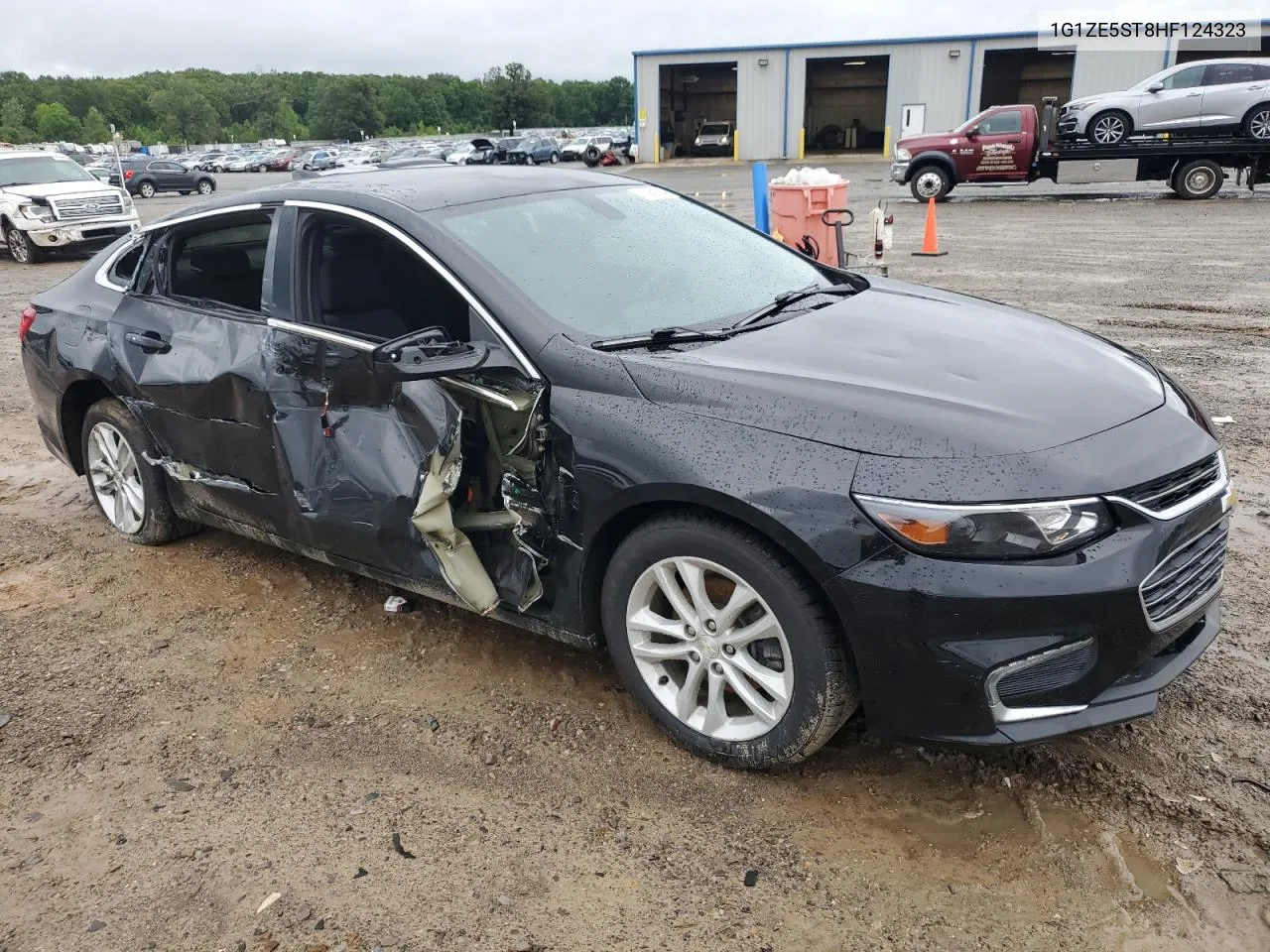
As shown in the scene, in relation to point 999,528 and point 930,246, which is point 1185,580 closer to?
point 999,528

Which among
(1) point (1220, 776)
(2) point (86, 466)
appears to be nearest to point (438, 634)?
(2) point (86, 466)

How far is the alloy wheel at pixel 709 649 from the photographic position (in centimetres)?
278

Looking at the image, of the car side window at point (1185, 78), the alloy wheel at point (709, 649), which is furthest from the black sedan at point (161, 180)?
the alloy wheel at point (709, 649)

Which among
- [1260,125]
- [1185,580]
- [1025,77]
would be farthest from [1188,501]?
[1025,77]

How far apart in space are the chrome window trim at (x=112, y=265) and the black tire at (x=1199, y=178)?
2072cm

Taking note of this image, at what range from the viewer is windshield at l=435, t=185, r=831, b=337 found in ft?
10.9

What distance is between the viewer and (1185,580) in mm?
2662

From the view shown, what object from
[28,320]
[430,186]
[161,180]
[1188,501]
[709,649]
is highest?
[430,186]

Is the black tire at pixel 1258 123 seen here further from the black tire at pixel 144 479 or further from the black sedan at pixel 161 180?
the black sedan at pixel 161 180

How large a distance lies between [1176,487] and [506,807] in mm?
2021

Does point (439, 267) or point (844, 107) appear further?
point (844, 107)

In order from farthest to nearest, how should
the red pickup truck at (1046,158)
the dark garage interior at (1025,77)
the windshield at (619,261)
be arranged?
the dark garage interior at (1025,77) < the red pickup truck at (1046,158) < the windshield at (619,261)

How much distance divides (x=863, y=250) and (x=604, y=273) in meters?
12.0

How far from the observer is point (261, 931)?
8.11ft
